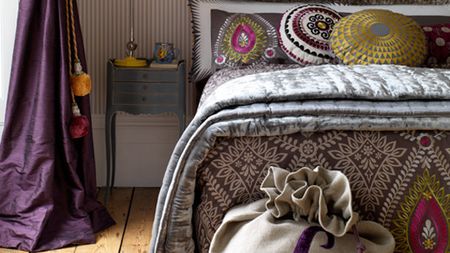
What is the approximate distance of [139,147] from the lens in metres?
3.76

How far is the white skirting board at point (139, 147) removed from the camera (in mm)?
3725

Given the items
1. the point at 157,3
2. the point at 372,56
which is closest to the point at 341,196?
the point at 372,56

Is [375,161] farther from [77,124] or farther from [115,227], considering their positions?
[115,227]

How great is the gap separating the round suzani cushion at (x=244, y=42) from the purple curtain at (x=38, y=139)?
2.19 ft

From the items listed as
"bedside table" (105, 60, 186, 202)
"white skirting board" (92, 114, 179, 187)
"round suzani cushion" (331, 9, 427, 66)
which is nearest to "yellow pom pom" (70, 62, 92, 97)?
"bedside table" (105, 60, 186, 202)

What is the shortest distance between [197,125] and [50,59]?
1.13m

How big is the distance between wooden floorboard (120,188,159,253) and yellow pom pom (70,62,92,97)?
0.59 meters

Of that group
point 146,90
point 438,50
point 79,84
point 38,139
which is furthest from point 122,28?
point 438,50

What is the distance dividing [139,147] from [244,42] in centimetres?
86

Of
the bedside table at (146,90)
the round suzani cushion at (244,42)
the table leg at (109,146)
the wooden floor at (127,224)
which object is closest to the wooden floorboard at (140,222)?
the wooden floor at (127,224)

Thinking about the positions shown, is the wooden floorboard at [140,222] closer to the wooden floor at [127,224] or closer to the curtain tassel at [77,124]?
the wooden floor at [127,224]

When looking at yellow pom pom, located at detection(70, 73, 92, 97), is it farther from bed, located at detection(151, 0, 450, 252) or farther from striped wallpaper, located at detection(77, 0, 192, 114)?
bed, located at detection(151, 0, 450, 252)

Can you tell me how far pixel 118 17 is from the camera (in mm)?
3633

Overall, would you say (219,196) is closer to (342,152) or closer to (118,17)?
(342,152)
